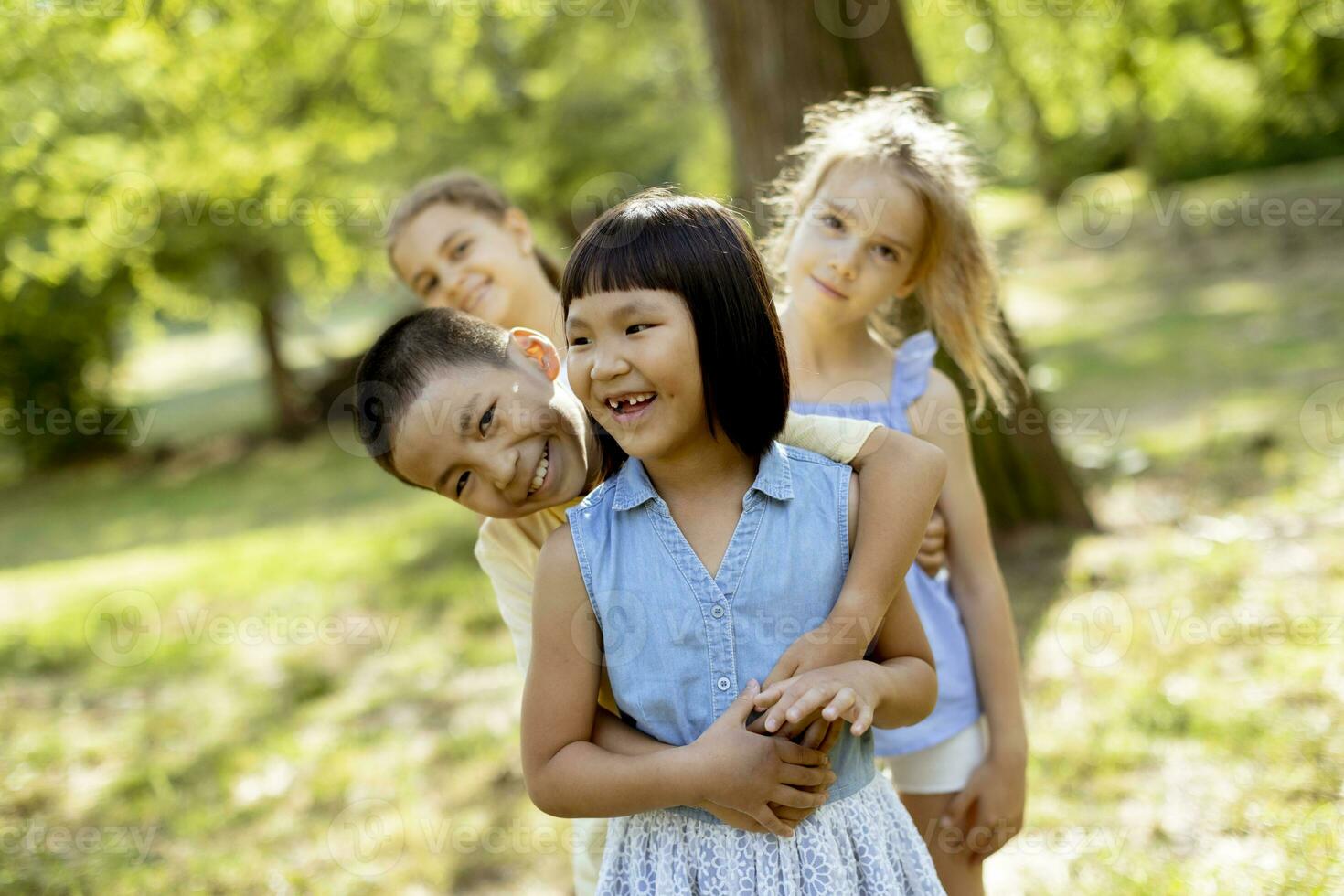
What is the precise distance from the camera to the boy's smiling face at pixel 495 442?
175 cm

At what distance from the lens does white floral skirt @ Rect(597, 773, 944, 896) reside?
158 cm

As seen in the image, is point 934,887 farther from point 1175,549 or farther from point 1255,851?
point 1175,549

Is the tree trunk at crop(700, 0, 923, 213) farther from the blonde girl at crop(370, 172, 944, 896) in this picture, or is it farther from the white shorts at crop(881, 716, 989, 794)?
the white shorts at crop(881, 716, 989, 794)

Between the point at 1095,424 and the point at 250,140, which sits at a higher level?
the point at 250,140

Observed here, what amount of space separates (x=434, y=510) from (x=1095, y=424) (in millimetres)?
4994

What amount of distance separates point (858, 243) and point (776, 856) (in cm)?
114

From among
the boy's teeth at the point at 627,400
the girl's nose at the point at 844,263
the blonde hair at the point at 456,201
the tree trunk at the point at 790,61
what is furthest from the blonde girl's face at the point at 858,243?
the tree trunk at the point at 790,61

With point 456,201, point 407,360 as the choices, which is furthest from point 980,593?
point 456,201

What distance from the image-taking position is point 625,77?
13109 millimetres

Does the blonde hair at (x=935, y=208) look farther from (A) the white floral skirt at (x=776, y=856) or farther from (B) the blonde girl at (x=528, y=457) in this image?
(A) the white floral skirt at (x=776, y=856)

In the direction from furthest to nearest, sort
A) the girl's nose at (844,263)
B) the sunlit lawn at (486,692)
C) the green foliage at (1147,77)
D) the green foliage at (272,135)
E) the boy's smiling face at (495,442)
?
the green foliage at (1147,77), the green foliage at (272,135), the sunlit lawn at (486,692), the girl's nose at (844,263), the boy's smiling face at (495,442)

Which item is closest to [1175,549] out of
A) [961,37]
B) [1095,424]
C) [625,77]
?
[1095,424]

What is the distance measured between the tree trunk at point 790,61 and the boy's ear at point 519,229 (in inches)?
69.3

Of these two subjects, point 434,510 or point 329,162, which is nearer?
point 434,510
